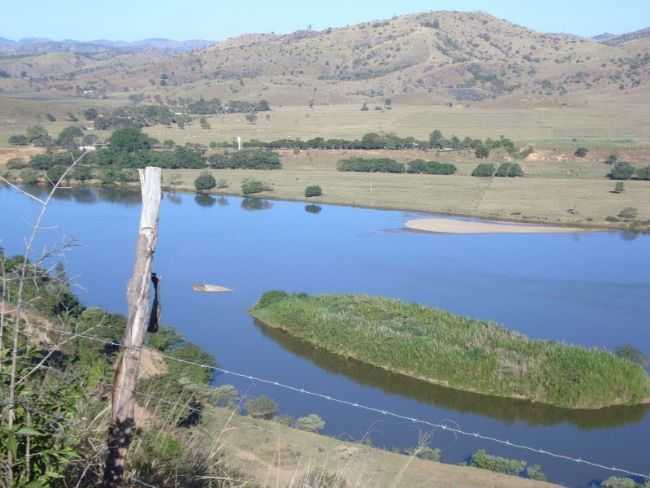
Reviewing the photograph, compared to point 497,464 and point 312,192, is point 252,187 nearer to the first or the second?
point 312,192

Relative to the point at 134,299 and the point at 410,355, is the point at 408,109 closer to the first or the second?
the point at 410,355

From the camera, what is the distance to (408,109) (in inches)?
2203

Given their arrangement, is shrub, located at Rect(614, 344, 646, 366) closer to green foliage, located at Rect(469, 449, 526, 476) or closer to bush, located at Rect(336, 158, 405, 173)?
green foliage, located at Rect(469, 449, 526, 476)

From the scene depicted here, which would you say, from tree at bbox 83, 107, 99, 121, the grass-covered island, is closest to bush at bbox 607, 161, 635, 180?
the grass-covered island

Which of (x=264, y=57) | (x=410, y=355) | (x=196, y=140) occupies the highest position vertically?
(x=264, y=57)

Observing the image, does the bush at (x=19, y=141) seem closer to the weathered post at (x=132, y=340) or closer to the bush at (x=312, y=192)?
the bush at (x=312, y=192)

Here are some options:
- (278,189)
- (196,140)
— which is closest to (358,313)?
(278,189)

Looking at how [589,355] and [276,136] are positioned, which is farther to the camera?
[276,136]

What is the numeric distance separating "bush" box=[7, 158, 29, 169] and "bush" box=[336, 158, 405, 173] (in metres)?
12.8

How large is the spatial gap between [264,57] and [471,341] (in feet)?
258

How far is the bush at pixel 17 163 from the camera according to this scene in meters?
32.8

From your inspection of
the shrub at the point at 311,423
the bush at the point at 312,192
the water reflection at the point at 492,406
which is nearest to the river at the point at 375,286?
the water reflection at the point at 492,406

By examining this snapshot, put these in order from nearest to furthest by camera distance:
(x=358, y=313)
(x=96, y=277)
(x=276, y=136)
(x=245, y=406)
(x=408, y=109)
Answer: (x=245, y=406)
(x=358, y=313)
(x=96, y=277)
(x=276, y=136)
(x=408, y=109)

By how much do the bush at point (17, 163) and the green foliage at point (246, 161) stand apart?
754 cm
